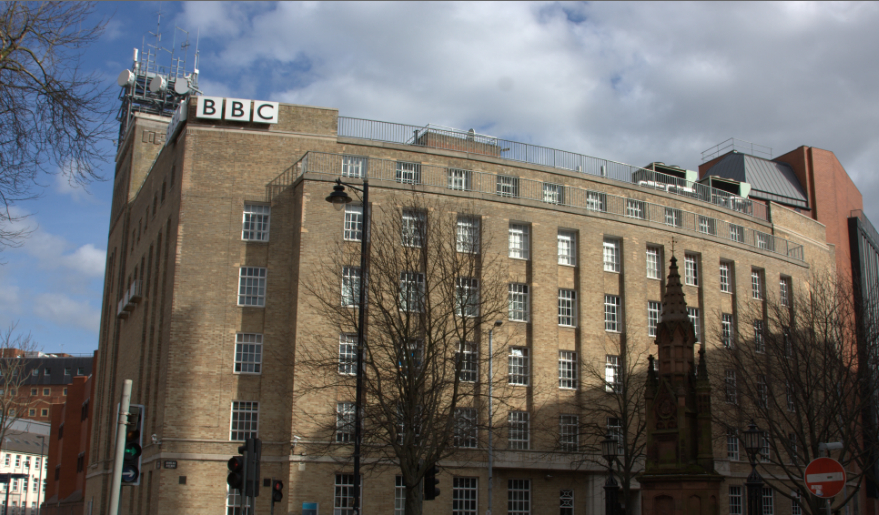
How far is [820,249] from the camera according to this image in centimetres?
5794

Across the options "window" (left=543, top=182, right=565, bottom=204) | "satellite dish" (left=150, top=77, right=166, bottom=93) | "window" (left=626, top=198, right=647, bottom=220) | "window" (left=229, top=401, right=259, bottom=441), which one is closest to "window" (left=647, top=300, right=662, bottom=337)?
"window" (left=626, top=198, right=647, bottom=220)

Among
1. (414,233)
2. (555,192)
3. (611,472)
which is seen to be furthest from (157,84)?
(611,472)

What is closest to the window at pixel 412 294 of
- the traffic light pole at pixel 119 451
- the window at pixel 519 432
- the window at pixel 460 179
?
the window at pixel 519 432

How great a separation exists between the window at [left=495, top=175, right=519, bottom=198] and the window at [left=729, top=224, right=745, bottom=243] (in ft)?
50.3

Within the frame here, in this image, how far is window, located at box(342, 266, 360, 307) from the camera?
29.5 meters

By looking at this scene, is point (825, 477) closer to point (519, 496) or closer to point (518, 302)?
point (519, 496)

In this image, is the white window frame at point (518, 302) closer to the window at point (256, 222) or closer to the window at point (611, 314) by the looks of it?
the window at point (611, 314)

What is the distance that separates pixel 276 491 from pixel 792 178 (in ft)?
175

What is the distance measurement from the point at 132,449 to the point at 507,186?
102ft

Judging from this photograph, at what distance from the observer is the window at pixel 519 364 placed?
3906 cm

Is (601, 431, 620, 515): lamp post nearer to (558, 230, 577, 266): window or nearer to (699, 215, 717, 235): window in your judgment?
(558, 230, 577, 266): window

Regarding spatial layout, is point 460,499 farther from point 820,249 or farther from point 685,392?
point 820,249

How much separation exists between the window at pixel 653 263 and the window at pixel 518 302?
8.03m

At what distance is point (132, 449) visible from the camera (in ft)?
41.7
